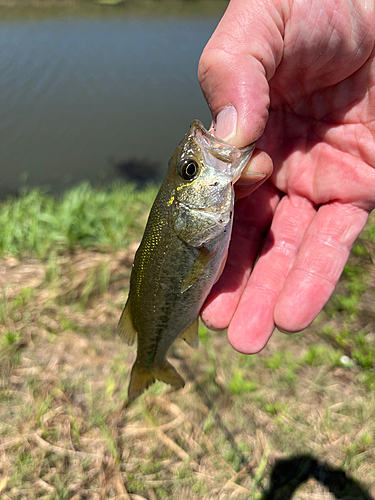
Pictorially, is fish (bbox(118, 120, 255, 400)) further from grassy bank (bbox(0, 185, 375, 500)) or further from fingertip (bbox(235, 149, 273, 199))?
grassy bank (bbox(0, 185, 375, 500))

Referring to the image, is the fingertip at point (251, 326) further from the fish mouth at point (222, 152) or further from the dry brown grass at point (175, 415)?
the dry brown grass at point (175, 415)

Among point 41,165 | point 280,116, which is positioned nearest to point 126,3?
point 41,165

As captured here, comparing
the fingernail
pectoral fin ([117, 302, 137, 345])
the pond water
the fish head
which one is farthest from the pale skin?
the pond water

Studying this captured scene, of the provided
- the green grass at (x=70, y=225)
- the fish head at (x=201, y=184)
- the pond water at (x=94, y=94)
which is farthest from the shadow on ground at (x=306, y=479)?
the pond water at (x=94, y=94)

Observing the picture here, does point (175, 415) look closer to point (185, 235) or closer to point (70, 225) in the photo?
point (185, 235)

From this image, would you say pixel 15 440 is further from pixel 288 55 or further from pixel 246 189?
pixel 288 55

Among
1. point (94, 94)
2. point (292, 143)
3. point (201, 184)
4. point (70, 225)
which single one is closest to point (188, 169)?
point (201, 184)
